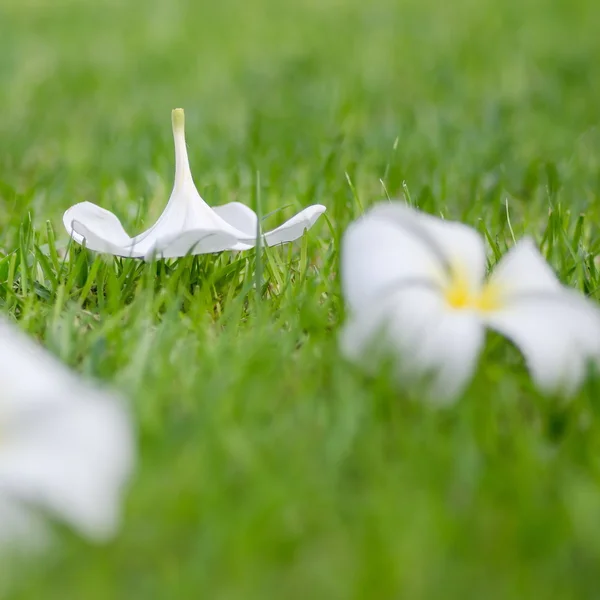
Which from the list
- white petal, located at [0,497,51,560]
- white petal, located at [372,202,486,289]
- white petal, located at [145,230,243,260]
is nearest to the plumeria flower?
white petal, located at [0,497,51,560]

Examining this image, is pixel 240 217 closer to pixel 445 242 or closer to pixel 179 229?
pixel 179 229

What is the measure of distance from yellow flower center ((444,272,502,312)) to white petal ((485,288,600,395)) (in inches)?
2.3

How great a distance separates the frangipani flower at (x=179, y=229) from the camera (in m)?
1.50

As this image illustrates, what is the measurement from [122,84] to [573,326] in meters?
3.12

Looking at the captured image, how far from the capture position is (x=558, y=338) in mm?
1100

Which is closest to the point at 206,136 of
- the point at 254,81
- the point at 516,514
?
the point at 254,81

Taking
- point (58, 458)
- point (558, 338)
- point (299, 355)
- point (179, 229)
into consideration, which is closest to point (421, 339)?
point (558, 338)

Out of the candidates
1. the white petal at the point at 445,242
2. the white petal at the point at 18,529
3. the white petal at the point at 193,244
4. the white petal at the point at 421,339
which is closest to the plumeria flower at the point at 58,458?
the white petal at the point at 18,529

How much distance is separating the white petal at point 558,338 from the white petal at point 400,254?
10 cm

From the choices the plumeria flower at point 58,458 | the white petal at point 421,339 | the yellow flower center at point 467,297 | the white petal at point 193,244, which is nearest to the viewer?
the plumeria flower at point 58,458

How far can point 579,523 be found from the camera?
0.89 m

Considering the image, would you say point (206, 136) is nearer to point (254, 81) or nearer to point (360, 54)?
point (254, 81)

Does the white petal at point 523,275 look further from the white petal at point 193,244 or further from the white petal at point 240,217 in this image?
the white petal at point 240,217

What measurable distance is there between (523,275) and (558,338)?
14 cm
